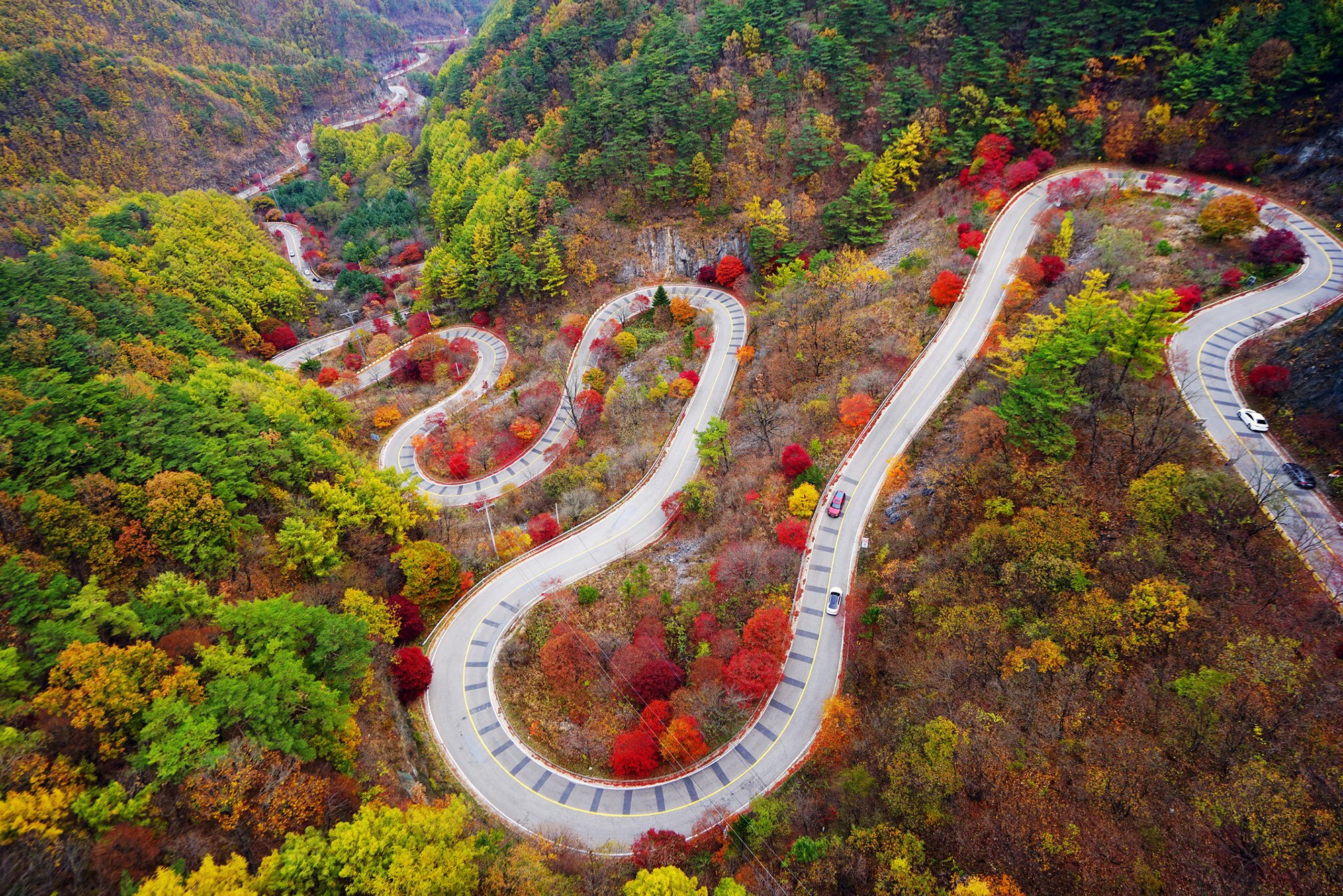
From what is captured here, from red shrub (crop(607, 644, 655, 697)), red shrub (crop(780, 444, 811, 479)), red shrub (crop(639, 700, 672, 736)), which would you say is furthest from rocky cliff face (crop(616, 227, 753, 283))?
red shrub (crop(639, 700, 672, 736))

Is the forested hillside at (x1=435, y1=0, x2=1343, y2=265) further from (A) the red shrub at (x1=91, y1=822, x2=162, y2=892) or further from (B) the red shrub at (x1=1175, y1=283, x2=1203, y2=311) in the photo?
(A) the red shrub at (x1=91, y1=822, x2=162, y2=892)

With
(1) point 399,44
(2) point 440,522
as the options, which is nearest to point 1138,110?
(2) point 440,522

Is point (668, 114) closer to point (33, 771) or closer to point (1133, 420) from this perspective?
point (1133, 420)

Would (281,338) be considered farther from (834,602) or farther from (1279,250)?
(1279,250)

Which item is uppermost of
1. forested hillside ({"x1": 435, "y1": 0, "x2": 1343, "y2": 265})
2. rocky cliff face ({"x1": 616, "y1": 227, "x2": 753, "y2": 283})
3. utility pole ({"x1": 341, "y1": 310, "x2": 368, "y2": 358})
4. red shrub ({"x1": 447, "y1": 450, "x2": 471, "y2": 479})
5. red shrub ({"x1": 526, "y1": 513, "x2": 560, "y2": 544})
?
forested hillside ({"x1": 435, "y1": 0, "x2": 1343, "y2": 265})

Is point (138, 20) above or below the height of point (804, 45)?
above

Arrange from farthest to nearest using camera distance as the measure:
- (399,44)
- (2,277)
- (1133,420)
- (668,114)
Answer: (399,44) → (668,114) → (2,277) → (1133,420)

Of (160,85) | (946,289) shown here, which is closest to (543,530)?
(946,289)
